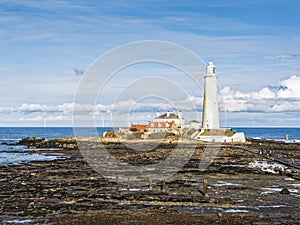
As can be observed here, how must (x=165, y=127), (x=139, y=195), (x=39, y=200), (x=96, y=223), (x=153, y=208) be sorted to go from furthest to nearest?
(x=165, y=127)
(x=139, y=195)
(x=39, y=200)
(x=153, y=208)
(x=96, y=223)

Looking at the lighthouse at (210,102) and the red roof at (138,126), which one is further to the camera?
the red roof at (138,126)

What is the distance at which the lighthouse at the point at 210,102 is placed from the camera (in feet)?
244

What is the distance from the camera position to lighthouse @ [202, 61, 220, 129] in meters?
74.3

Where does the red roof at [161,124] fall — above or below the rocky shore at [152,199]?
above

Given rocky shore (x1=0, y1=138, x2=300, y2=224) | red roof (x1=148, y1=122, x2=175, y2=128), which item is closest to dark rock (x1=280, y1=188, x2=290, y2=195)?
rocky shore (x1=0, y1=138, x2=300, y2=224)

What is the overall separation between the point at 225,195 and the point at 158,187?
431 centimetres

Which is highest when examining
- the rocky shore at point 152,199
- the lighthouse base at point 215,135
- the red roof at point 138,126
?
the red roof at point 138,126

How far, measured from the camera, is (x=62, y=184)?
94.4 feet

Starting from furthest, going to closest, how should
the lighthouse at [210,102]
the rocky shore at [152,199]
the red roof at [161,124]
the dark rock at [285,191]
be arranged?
the red roof at [161,124] < the lighthouse at [210,102] < the dark rock at [285,191] < the rocky shore at [152,199]

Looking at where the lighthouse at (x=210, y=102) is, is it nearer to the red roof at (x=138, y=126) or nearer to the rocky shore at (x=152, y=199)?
the red roof at (x=138, y=126)

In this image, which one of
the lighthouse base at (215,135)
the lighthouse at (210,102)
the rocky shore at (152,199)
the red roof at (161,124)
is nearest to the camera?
the rocky shore at (152,199)

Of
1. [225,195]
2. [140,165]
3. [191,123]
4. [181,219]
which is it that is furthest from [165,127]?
[181,219]

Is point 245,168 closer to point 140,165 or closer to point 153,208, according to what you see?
point 140,165

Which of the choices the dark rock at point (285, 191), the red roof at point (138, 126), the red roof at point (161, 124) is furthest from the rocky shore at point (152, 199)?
the red roof at point (138, 126)
